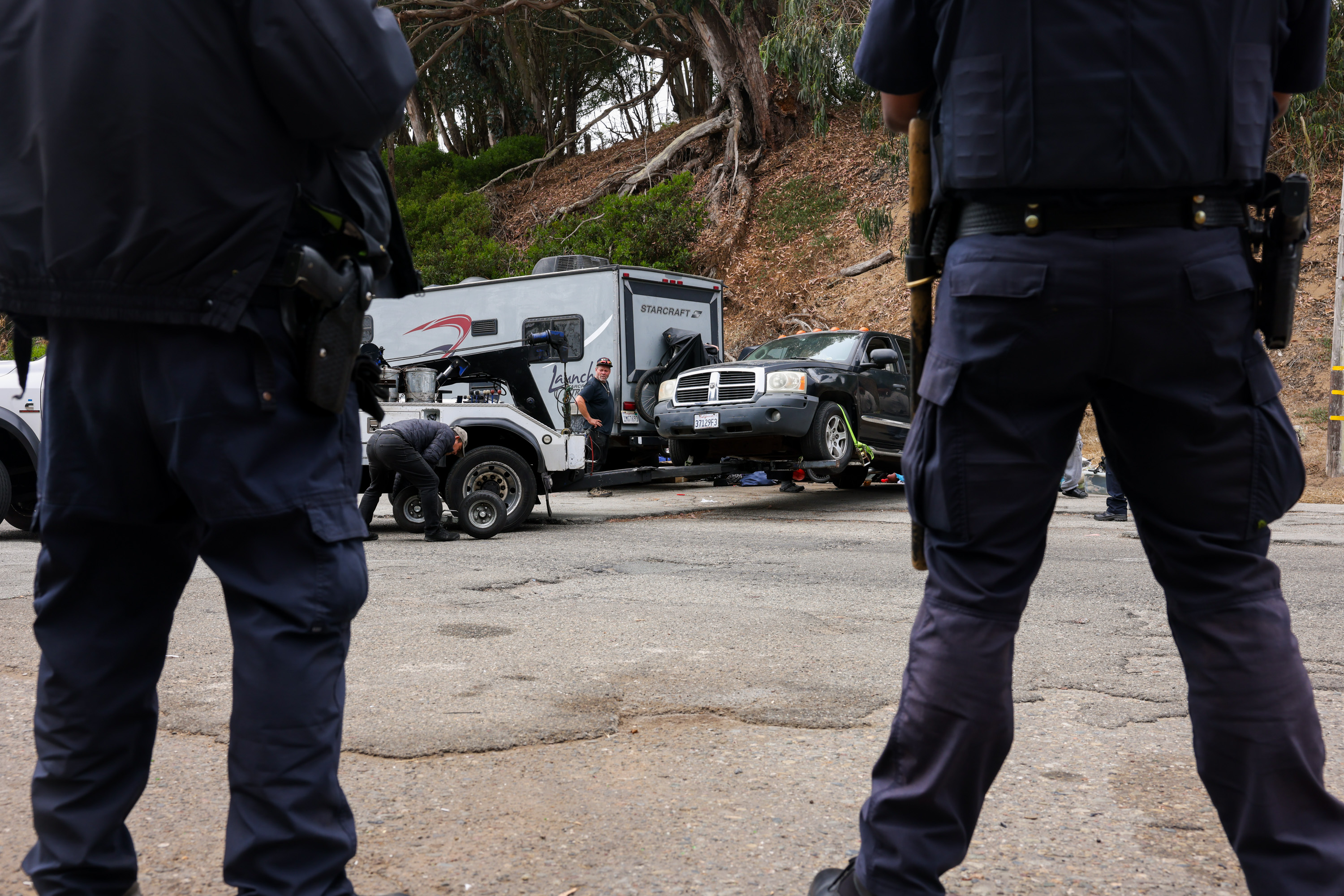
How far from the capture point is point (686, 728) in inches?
124

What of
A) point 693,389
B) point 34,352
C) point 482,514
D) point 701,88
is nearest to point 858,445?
point 693,389

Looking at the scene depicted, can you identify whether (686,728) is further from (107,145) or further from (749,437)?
(749,437)

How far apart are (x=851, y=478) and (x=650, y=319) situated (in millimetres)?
3247

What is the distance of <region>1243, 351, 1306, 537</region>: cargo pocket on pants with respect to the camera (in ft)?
5.73

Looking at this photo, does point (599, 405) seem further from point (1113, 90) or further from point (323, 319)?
point (1113, 90)

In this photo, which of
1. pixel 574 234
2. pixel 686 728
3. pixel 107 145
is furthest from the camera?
pixel 574 234

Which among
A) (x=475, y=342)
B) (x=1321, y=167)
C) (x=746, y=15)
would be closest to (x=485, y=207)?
(x=746, y=15)

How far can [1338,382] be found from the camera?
13.4m

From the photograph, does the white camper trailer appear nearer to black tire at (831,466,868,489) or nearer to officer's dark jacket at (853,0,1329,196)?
black tire at (831,466,868,489)

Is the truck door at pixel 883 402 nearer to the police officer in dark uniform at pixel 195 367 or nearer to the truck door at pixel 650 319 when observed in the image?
the truck door at pixel 650 319

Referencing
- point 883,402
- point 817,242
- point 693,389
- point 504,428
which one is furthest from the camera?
point 817,242

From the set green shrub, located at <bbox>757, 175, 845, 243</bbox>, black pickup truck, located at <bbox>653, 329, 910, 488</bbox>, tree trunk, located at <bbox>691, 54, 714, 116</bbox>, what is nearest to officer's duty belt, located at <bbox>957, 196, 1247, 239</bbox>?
black pickup truck, located at <bbox>653, 329, 910, 488</bbox>

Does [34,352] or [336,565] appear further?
[34,352]

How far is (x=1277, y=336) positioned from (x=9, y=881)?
2552 millimetres
